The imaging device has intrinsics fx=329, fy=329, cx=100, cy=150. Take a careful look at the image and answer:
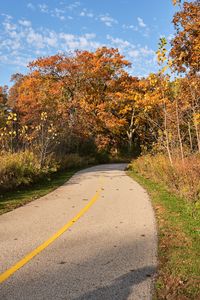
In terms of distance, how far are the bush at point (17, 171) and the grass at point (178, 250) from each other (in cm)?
585

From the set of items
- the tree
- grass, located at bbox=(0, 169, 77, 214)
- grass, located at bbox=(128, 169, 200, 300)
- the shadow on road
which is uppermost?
the tree

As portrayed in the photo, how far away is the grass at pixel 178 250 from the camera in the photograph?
13.8 feet

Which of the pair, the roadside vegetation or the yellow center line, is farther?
the roadside vegetation

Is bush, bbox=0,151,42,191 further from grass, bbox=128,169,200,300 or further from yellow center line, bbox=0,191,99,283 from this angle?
grass, bbox=128,169,200,300

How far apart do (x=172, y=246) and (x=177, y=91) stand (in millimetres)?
8864

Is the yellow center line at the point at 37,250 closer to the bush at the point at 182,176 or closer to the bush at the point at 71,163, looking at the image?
the bush at the point at 182,176

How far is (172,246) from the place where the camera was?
Result: 6.00m

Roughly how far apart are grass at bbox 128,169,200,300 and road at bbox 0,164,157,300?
0.17 metres

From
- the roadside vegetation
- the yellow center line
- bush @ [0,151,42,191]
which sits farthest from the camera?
bush @ [0,151,42,191]

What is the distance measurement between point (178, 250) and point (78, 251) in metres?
1.74

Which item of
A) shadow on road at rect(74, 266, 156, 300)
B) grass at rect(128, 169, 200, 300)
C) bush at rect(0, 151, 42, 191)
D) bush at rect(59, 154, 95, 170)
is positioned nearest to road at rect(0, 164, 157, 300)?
shadow on road at rect(74, 266, 156, 300)

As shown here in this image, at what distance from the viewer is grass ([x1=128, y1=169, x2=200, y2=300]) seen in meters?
4.22

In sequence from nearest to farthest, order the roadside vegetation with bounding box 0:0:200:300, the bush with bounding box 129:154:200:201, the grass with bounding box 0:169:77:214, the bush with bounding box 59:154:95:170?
the roadside vegetation with bounding box 0:0:200:300
the grass with bounding box 0:169:77:214
the bush with bounding box 129:154:200:201
the bush with bounding box 59:154:95:170

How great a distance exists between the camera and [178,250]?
5.73m
